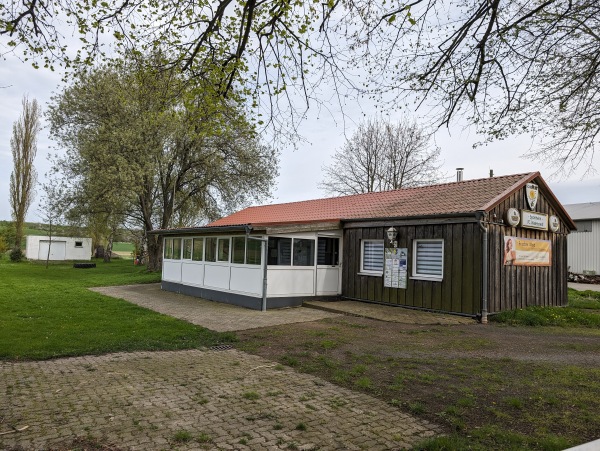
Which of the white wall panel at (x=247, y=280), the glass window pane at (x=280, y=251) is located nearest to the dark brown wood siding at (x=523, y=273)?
the glass window pane at (x=280, y=251)

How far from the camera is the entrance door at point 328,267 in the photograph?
14758mm

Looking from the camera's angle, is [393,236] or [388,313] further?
[393,236]

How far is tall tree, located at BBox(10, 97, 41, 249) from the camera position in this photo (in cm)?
3662

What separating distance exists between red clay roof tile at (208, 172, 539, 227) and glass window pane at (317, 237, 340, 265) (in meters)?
0.77

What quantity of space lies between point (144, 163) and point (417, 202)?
15.1m

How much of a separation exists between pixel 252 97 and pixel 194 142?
738 inches

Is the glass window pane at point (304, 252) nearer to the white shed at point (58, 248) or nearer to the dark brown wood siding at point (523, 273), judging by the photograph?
the dark brown wood siding at point (523, 273)

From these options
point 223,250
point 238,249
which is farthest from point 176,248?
point 238,249

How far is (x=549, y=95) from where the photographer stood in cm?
765

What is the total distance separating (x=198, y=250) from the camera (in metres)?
17.1

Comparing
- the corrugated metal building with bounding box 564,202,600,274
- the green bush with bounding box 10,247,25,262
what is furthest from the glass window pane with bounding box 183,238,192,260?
the green bush with bounding box 10,247,25,262

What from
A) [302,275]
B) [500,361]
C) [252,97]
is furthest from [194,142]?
[500,361]

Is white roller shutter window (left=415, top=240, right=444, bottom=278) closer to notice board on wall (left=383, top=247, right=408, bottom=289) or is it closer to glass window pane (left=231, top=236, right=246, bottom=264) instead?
notice board on wall (left=383, top=247, right=408, bottom=289)

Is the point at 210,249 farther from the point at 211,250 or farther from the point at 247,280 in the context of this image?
the point at 247,280
